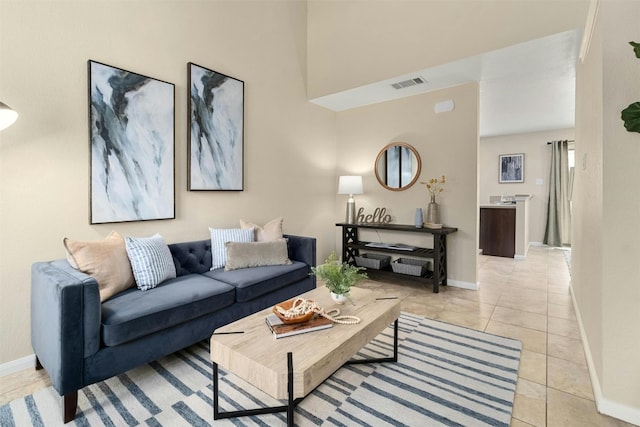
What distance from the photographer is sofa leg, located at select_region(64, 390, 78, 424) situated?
1607 mm

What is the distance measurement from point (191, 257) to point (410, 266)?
2.49 metres

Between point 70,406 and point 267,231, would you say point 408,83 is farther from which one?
point 70,406

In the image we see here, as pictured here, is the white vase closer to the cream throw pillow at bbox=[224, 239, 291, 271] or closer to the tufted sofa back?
the cream throw pillow at bbox=[224, 239, 291, 271]

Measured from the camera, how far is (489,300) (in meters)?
3.46

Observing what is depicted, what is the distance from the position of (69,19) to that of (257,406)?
2.90m

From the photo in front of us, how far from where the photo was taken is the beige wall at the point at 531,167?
6738mm

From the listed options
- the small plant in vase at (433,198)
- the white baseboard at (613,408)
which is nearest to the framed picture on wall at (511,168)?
the small plant in vase at (433,198)

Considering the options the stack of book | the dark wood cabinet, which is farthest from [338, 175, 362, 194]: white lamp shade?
the dark wood cabinet

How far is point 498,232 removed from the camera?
584cm

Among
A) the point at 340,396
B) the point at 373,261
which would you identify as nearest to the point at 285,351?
the point at 340,396

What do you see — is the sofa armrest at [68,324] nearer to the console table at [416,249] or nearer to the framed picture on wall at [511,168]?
the console table at [416,249]

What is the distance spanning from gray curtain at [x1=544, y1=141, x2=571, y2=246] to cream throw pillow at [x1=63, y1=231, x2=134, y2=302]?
7.60m

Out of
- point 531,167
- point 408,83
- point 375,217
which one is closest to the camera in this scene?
point 408,83

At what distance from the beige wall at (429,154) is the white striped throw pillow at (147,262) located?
9.63 ft
